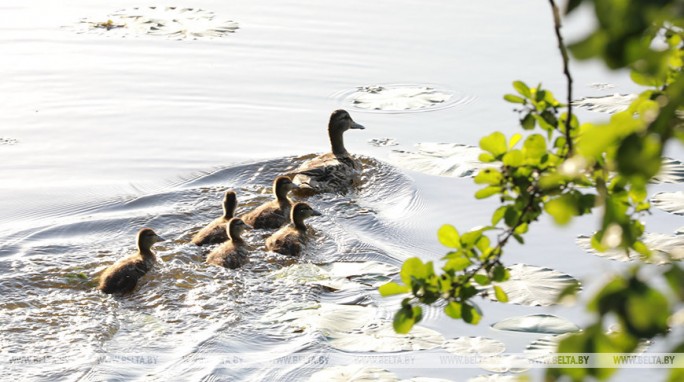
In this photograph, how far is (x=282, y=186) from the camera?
314 inches

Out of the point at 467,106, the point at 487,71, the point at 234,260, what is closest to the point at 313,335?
the point at 234,260

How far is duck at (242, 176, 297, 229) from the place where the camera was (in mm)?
7820

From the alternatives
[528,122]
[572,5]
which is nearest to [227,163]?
[528,122]

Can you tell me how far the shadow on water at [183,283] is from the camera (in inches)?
214

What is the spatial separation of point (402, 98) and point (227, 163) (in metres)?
2.09

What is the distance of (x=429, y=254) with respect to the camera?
278 inches

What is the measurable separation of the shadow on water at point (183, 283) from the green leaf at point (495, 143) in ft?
9.09

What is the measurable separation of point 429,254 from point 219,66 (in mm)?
4811

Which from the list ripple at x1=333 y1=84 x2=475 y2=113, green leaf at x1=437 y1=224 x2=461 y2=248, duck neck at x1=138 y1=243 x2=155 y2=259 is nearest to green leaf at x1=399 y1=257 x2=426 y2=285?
green leaf at x1=437 y1=224 x2=461 y2=248

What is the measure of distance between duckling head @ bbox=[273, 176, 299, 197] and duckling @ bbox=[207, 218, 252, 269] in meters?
0.84

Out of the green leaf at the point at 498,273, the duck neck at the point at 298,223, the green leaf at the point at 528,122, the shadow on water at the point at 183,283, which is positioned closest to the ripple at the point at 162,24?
the shadow on water at the point at 183,283

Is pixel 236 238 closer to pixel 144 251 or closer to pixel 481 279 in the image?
pixel 144 251

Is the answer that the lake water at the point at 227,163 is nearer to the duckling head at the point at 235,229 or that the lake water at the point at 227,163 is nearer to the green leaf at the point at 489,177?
the duckling head at the point at 235,229

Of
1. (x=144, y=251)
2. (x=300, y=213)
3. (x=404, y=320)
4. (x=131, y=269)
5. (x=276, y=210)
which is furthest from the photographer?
(x=276, y=210)
